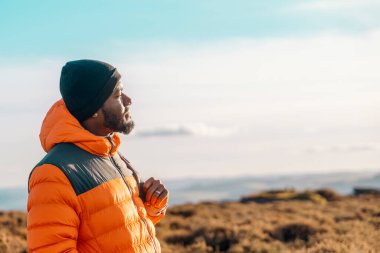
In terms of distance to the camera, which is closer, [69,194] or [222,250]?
[69,194]

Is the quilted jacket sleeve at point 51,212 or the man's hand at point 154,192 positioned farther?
the man's hand at point 154,192

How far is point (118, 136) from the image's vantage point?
156 inches

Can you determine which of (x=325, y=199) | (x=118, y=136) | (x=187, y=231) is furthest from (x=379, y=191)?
(x=118, y=136)

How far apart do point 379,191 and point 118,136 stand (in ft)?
111

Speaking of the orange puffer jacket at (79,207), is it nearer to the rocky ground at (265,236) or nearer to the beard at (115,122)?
the beard at (115,122)

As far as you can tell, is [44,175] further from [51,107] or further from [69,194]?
[51,107]

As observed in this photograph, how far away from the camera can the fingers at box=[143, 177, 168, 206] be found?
396 centimetres

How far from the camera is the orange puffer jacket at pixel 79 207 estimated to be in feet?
10.6

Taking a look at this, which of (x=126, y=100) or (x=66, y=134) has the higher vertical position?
(x=126, y=100)

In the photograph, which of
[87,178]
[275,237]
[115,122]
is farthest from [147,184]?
[275,237]

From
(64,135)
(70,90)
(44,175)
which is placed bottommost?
(44,175)

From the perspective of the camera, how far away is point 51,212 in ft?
10.5

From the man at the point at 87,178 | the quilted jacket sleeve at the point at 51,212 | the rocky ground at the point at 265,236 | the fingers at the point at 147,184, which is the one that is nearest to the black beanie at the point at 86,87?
the man at the point at 87,178

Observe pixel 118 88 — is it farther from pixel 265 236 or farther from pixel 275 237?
pixel 275 237
